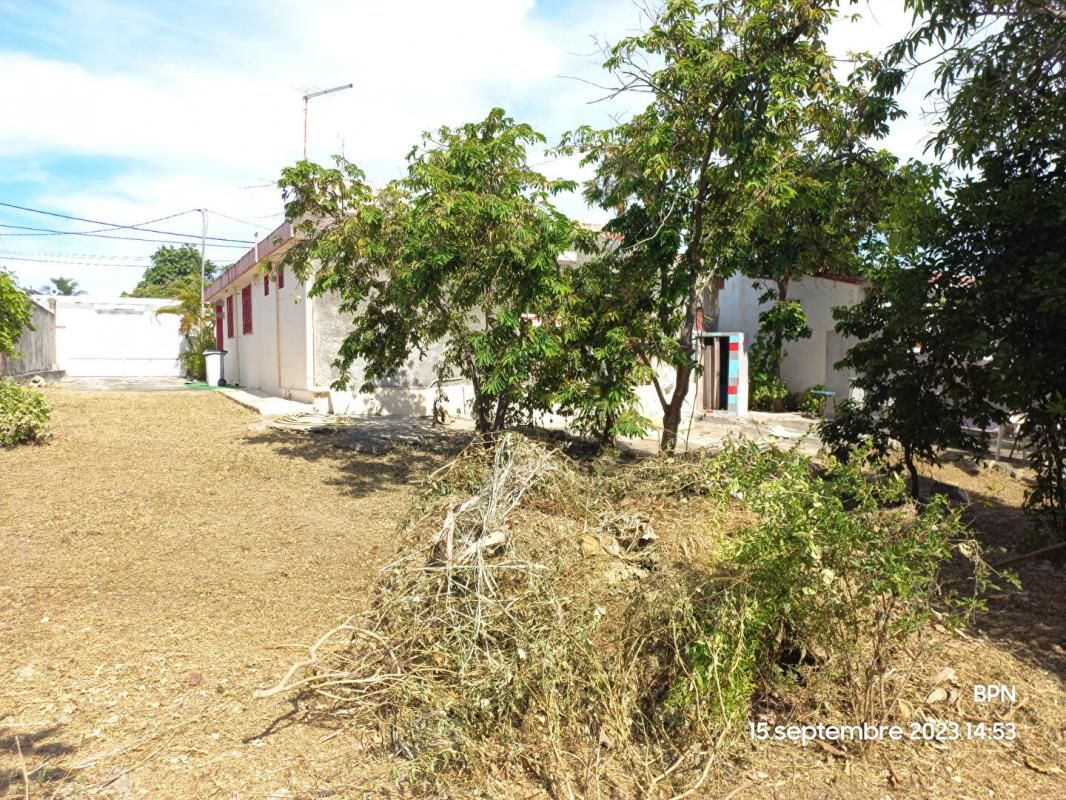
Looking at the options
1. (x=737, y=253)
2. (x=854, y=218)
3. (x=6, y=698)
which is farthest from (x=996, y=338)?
(x=854, y=218)

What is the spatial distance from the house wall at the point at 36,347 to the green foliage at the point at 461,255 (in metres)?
14.9

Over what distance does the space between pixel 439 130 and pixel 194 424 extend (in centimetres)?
579

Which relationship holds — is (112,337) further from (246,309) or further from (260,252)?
(260,252)

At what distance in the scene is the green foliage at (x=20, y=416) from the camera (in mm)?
8156

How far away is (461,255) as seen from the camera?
22.7 feet

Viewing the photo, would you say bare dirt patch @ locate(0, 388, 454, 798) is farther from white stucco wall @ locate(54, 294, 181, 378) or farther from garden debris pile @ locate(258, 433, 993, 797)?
white stucco wall @ locate(54, 294, 181, 378)

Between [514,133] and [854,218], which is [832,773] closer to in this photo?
[514,133]

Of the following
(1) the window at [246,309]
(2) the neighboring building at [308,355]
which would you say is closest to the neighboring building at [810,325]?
(2) the neighboring building at [308,355]

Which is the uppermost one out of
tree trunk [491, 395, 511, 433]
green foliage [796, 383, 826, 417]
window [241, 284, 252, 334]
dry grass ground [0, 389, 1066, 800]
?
window [241, 284, 252, 334]

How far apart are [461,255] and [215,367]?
14466 millimetres

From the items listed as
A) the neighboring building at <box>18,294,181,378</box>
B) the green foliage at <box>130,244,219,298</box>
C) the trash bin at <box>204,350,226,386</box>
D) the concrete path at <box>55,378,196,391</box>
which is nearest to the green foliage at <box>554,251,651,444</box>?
the concrete path at <box>55,378,196,391</box>

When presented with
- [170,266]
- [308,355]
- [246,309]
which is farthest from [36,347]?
[170,266]

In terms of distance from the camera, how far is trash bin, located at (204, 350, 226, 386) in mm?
19266

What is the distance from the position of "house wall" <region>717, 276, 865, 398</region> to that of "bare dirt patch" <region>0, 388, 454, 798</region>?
10.9 m
